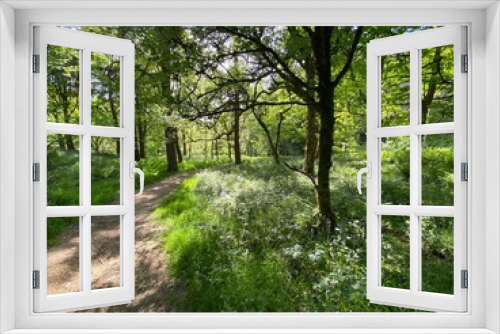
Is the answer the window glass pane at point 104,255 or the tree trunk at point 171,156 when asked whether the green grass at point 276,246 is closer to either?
the tree trunk at point 171,156

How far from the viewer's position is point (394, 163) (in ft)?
13.0

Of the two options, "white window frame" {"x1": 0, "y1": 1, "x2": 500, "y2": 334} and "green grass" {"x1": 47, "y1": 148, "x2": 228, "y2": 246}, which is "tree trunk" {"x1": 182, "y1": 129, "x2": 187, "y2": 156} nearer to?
"green grass" {"x1": 47, "y1": 148, "x2": 228, "y2": 246}

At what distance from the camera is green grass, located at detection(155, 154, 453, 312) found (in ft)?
12.6

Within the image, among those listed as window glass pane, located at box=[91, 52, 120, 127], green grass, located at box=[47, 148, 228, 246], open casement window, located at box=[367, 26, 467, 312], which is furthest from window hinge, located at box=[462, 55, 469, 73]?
green grass, located at box=[47, 148, 228, 246]

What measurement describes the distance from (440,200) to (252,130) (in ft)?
6.95

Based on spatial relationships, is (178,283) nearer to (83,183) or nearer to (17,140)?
Result: (83,183)

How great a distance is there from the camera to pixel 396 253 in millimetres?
3891

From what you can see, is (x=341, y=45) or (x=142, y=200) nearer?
(x=341, y=45)

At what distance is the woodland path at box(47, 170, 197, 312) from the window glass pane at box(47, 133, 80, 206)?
1.21ft

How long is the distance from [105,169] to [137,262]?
3.61 ft
